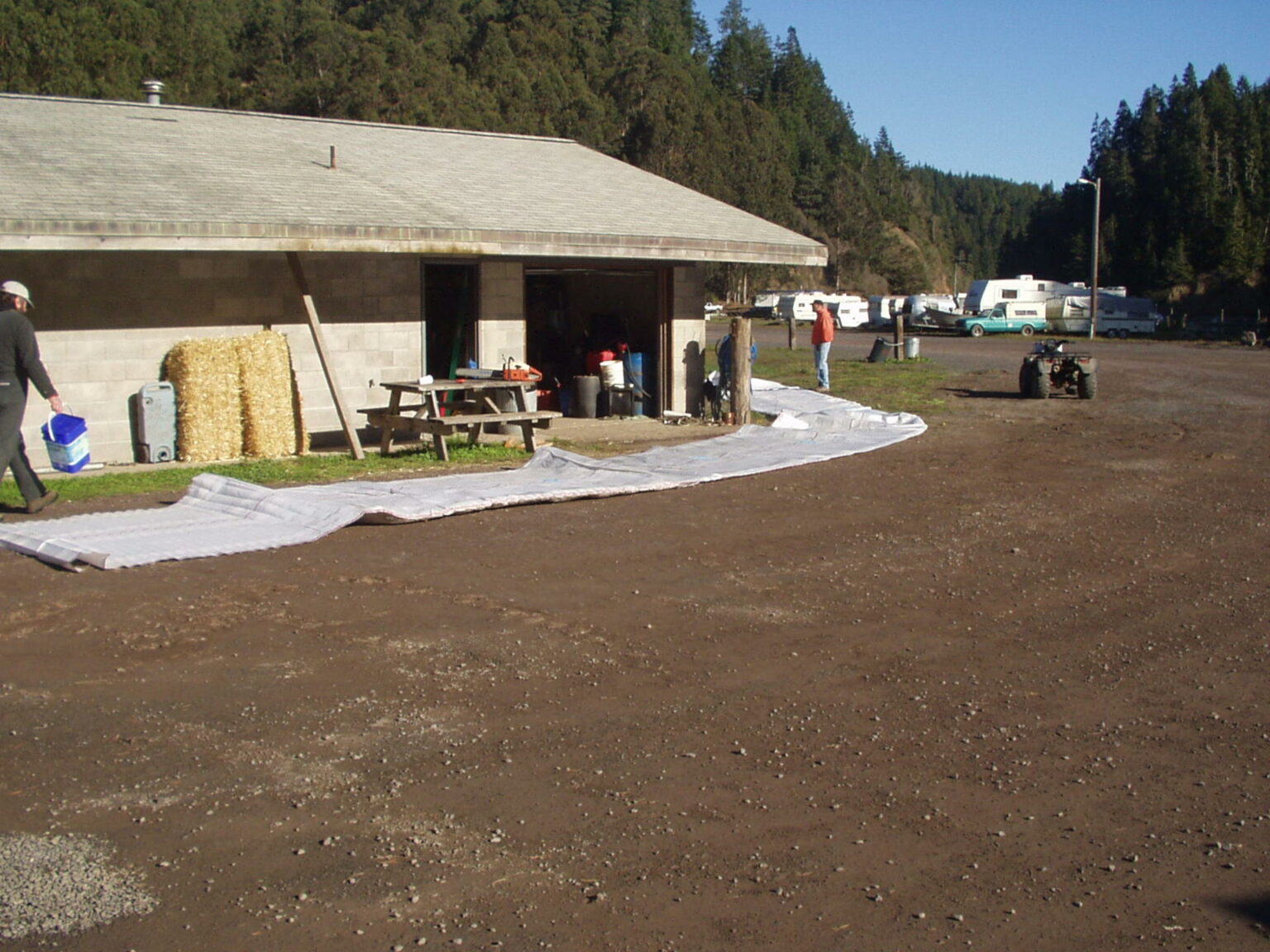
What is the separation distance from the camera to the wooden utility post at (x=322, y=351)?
45.8 feet

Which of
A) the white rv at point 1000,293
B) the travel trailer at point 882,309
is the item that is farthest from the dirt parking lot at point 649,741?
the travel trailer at point 882,309

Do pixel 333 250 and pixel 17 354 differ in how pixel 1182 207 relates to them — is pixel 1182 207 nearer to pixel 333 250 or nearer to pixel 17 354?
pixel 333 250

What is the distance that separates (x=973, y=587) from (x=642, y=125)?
8780cm

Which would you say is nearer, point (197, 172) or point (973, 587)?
point (973, 587)

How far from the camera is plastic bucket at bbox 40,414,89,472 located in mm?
11695

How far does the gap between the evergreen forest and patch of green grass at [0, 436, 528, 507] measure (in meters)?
43.3

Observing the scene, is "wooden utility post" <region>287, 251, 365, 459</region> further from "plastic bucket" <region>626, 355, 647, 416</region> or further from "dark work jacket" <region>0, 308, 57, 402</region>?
"plastic bucket" <region>626, 355, 647, 416</region>

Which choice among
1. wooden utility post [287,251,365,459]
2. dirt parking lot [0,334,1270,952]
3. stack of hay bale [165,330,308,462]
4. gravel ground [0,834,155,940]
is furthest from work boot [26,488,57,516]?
gravel ground [0,834,155,940]

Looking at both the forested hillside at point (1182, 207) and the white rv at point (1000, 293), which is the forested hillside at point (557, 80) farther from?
the white rv at point (1000, 293)

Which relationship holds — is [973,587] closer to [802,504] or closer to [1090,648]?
[1090,648]

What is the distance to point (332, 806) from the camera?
4844 millimetres

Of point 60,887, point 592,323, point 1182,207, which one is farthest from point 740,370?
point 1182,207

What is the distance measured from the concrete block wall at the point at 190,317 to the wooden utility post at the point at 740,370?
4.44 metres

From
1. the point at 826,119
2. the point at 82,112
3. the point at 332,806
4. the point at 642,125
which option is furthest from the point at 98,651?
the point at 826,119
